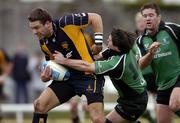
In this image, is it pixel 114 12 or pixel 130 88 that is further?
pixel 114 12

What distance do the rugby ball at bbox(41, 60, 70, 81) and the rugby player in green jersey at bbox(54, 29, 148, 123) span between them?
0.29 ft

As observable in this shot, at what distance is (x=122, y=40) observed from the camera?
10.6 metres

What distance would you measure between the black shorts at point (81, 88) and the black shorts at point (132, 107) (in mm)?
335

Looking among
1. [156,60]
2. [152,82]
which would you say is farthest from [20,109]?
[156,60]

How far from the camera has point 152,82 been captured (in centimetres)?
1358

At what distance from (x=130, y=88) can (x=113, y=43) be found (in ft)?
2.32

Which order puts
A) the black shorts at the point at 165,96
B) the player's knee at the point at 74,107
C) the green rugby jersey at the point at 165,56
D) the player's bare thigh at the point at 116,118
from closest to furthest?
the player's bare thigh at the point at 116,118 < the green rugby jersey at the point at 165,56 < the black shorts at the point at 165,96 < the player's knee at the point at 74,107

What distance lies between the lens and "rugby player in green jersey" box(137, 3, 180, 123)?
1134cm

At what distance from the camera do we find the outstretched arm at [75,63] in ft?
34.8

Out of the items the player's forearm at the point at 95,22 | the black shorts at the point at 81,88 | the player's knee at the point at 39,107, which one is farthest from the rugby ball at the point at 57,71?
the player's forearm at the point at 95,22

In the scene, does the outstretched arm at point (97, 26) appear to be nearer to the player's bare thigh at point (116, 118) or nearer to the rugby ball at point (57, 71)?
the rugby ball at point (57, 71)

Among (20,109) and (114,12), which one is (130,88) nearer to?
(20,109)

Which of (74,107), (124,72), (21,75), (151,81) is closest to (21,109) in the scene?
(21,75)

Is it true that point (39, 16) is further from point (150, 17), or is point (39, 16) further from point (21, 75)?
point (21, 75)
